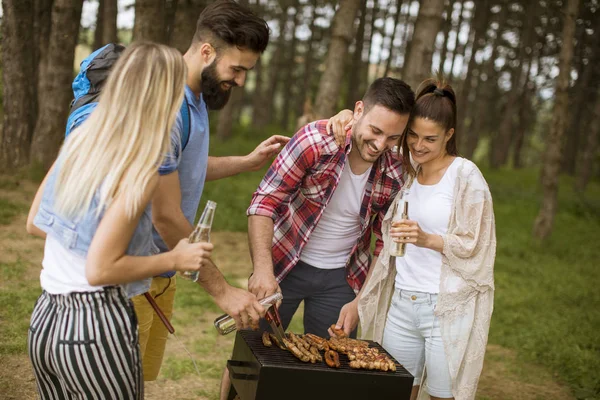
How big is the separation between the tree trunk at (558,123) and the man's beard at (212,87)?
9.45m

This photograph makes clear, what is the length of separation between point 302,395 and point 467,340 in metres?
1.11

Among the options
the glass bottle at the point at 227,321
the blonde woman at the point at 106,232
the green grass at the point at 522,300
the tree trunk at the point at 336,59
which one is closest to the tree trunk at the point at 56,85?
the green grass at the point at 522,300

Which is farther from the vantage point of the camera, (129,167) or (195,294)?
(195,294)

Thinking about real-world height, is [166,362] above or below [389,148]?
below

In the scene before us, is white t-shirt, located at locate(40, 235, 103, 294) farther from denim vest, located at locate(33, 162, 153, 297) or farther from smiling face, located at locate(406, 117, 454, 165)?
smiling face, located at locate(406, 117, 454, 165)

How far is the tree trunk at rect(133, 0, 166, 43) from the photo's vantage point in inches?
324

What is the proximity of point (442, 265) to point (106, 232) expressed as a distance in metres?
2.19

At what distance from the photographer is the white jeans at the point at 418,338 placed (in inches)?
151

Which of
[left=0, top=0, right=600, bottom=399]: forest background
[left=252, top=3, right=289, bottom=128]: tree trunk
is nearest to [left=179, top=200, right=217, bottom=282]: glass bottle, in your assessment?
[left=0, top=0, right=600, bottom=399]: forest background

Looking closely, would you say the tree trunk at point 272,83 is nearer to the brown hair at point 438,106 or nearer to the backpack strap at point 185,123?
the brown hair at point 438,106

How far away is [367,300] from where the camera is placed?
4.23 metres

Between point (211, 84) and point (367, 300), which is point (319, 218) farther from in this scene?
point (211, 84)

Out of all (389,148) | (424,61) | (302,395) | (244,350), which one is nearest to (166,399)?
(244,350)

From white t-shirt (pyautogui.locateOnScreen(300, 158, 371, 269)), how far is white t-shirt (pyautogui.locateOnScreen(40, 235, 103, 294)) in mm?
2008
